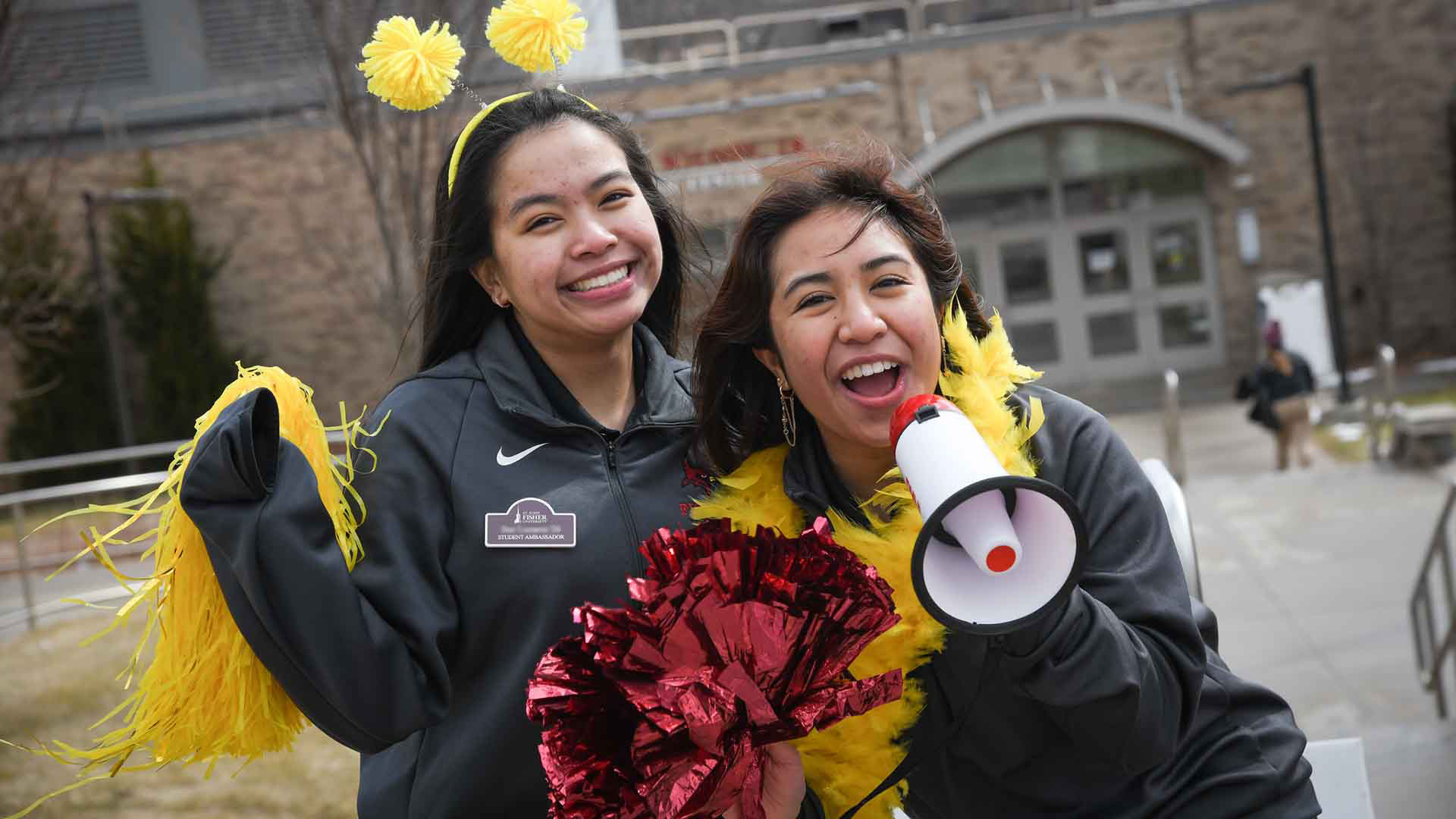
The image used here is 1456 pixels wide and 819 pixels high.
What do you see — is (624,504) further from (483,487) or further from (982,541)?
(982,541)

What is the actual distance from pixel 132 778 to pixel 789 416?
4.42 m

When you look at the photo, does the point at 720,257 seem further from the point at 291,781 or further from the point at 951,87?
the point at 951,87

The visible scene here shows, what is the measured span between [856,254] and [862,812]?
0.96 meters

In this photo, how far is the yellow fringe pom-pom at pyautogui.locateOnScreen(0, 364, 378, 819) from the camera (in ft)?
6.77

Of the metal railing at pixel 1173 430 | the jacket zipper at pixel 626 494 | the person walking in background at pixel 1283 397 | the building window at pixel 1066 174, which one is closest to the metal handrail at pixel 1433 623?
the jacket zipper at pixel 626 494

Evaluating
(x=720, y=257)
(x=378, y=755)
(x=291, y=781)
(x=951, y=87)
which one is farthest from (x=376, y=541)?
(x=951, y=87)

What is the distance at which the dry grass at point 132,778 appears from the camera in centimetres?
514

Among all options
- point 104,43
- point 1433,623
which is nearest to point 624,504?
point 1433,623

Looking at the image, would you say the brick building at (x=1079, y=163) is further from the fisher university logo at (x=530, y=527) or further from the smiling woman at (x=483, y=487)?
the fisher university logo at (x=530, y=527)

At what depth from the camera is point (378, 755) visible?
2439 millimetres

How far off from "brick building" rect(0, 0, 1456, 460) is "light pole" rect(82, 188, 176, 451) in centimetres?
98

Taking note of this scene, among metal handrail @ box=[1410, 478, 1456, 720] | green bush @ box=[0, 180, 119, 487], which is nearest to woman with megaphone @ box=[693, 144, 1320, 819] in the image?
metal handrail @ box=[1410, 478, 1456, 720]

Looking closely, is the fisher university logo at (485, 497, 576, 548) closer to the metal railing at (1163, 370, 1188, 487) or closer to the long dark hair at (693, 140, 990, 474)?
the long dark hair at (693, 140, 990, 474)

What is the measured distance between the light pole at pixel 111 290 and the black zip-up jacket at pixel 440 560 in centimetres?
1389
